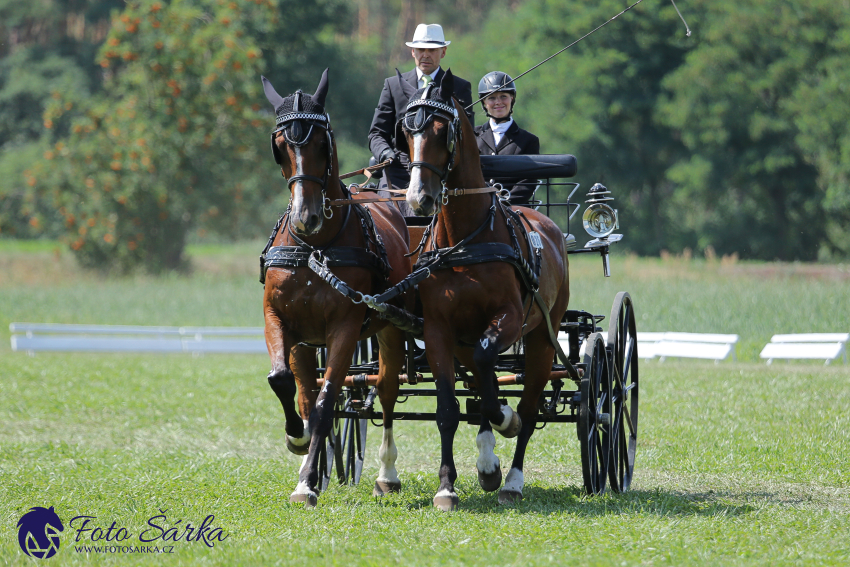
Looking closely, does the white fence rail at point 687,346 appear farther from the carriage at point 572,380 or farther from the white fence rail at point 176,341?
the carriage at point 572,380

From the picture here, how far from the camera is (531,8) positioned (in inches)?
1467

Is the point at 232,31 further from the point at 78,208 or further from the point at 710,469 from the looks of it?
the point at 710,469

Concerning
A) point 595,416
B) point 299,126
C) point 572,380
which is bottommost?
point 595,416

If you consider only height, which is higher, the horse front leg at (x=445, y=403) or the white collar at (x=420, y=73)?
the white collar at (x=420, y=73)

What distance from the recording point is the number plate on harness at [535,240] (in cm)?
627

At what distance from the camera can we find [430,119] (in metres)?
5.35

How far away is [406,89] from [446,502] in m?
3.19

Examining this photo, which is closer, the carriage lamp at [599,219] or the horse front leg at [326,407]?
the horse front leg at [326,407]

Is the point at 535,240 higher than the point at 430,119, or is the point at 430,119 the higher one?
the point at 430,119

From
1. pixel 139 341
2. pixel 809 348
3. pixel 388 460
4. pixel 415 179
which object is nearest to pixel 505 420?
pixel 388 460

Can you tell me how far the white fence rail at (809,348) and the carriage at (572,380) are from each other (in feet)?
26.4

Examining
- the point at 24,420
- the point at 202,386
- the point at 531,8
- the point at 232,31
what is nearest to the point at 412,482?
the point at 24,420

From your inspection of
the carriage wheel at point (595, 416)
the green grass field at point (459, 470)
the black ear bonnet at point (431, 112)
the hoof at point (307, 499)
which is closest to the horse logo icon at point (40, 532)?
the green grass field at point (459, 470)

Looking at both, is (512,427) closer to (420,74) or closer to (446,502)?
(446,502)
